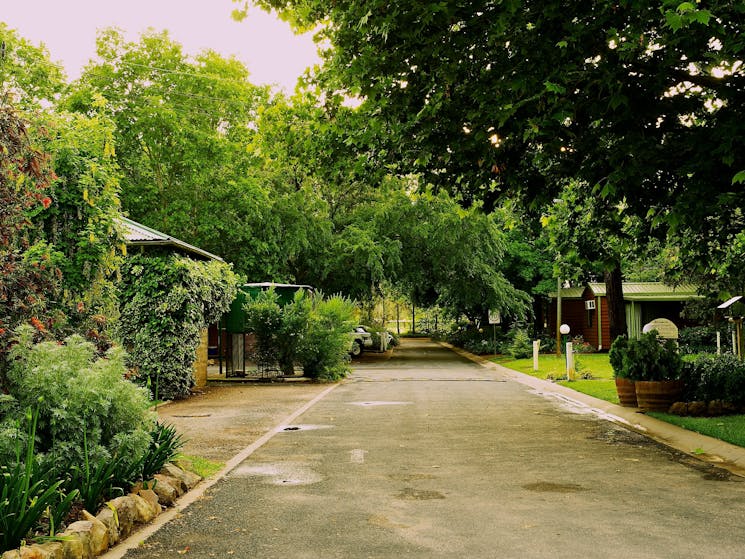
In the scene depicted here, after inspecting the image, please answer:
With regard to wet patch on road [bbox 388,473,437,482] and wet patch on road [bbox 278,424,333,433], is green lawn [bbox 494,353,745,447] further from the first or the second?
wet patch on road [bbox 278,424,333,433]

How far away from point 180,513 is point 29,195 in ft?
11.1

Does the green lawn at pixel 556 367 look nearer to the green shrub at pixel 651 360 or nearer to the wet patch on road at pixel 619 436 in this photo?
the green shrub at pixel 651 360

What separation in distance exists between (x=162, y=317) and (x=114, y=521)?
487 inches

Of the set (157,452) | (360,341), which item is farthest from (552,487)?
(360,341)

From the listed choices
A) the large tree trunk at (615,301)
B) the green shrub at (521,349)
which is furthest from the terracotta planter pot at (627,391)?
the green shrub at (521,349)

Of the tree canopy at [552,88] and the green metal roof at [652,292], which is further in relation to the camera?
the green metal roof at [652,292]

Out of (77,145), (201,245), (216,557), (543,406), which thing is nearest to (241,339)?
(201,245)

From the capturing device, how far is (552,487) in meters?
7.85

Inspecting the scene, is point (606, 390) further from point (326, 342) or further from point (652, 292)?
point (652, 292)

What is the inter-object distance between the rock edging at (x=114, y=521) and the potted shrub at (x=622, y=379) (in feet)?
32.1

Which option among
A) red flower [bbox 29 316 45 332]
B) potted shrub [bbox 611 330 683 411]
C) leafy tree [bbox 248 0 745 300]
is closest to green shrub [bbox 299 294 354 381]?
potted shrub [bbox 611 330 683 411]

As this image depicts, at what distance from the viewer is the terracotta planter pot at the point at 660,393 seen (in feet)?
45.2

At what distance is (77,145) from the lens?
10711 mm

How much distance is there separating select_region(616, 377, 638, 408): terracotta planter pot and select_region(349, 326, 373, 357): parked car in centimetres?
2598
